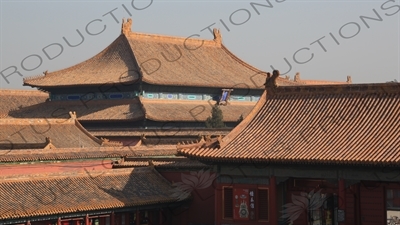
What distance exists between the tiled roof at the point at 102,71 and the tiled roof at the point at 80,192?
23.2 meters

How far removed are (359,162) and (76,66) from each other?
3838 cm

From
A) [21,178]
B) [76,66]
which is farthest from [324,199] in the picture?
[76,66]

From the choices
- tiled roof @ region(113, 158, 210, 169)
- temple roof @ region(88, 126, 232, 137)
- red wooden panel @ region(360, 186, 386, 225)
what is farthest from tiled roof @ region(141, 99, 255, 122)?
red wooden panel @ region(360, 186, 386, 225)

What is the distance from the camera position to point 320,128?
105 feet

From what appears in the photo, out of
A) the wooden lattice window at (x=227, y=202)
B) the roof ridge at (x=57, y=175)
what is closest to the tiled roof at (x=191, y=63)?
the roof ridge at (x=57, y=175)

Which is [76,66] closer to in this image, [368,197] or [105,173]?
[105,173]

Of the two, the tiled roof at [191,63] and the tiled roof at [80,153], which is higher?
the tiled roof at [191,63]

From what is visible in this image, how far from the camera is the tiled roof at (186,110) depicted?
56938mm

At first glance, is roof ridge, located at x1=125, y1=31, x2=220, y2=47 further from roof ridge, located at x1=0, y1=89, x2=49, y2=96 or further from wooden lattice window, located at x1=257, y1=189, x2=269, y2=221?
wooden lattice window, located at x1=257, y1=189, x2=269, y2=221

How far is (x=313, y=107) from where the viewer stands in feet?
110

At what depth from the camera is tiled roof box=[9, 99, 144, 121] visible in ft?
187

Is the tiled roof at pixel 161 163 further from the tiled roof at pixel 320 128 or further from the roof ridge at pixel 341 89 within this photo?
the roof ridge at pixel 341 89

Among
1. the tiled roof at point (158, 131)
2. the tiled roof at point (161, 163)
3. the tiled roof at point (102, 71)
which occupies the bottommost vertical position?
the tiled roof at point (161, 163)

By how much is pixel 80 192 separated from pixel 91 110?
1050 inches
